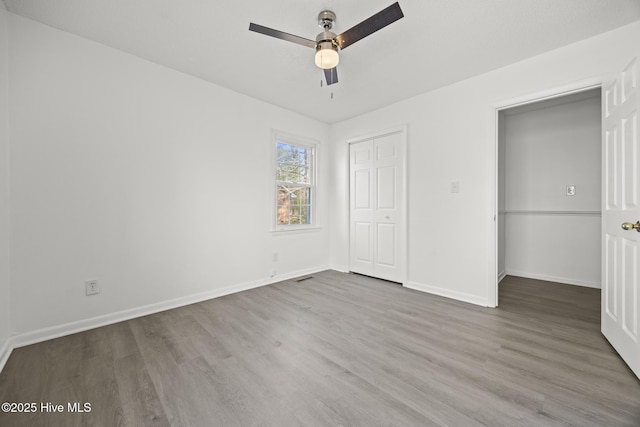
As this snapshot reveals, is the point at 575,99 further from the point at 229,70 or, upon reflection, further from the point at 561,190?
the point at 229,70

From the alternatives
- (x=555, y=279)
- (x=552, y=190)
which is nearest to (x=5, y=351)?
(x=555, y=279)

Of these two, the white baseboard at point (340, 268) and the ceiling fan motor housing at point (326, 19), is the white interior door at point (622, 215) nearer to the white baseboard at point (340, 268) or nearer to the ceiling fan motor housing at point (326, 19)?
the ceiling fan motor housing at point (326, 19)

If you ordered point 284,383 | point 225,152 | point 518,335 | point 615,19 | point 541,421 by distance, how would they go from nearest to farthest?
point 541,421 < point 284,383 < point 615,19 < point 518,335 < point 225,152

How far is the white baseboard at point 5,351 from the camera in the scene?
5.79 feet

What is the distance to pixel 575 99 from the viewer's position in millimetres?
3424

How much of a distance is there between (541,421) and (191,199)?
3254mm

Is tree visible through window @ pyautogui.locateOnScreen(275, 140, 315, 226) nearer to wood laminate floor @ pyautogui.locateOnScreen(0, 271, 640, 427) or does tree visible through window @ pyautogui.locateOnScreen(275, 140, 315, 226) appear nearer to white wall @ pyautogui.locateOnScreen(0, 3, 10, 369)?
wood laminate floor @ pyautogui.locateOnScreen(0, 271, 640, 427)

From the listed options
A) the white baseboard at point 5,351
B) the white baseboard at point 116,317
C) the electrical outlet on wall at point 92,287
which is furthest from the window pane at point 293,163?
the white baseboard at point 5,351

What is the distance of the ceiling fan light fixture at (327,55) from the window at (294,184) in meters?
1.96

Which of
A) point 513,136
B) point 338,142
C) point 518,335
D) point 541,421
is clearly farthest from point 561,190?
point 541,421

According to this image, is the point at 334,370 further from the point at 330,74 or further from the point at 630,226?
the point at 330,74

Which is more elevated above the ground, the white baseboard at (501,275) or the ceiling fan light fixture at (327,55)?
the ceiling fan light fixture at (327,55)

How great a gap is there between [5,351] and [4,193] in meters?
1.13

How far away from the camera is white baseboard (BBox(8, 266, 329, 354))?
203 cm
